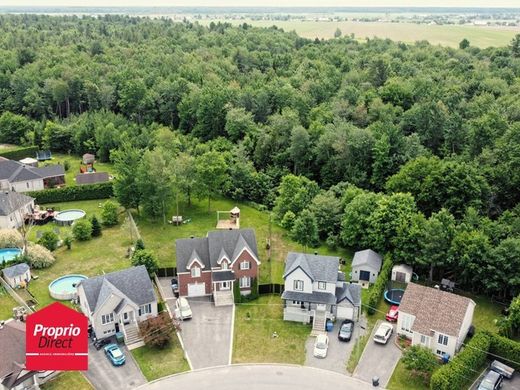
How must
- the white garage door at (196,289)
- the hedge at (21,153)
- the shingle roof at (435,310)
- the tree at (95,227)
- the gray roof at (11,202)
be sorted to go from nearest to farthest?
the shingle roof at (435,310)
the white garage door at (196,289)
the tree at (95,227)
the gray roof at (11,202)
the hedge at (21,153)

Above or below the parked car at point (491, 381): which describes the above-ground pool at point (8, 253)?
below

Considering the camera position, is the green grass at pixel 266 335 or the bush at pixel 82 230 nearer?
the green grass at pixel 266 335

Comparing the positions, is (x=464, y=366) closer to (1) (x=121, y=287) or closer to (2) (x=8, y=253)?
(1) (x=121, y=287)

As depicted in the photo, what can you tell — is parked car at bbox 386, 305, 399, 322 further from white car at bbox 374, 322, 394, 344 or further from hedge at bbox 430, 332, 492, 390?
hedge at bbox 430, 332, 492, 390

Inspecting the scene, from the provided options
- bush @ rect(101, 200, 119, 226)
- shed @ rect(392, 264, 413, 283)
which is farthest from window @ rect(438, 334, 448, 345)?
bush @ rect(101, 200, 119, 226)

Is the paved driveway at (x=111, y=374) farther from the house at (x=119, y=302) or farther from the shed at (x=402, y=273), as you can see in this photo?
the shed at (x=402, y=273)

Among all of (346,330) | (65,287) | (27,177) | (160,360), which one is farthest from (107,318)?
(27,177)

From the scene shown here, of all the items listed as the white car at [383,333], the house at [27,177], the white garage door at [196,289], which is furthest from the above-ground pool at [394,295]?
the house at [27,177]
